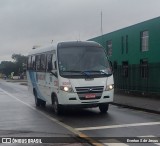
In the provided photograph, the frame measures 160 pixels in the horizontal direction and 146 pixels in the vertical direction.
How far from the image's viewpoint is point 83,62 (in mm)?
15883

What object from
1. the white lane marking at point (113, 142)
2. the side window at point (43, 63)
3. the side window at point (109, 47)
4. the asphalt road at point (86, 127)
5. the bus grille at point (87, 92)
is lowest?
the asphalt road at point (86, 127)

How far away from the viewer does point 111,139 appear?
1025 centimetres

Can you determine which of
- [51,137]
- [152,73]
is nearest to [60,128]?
[51,137]

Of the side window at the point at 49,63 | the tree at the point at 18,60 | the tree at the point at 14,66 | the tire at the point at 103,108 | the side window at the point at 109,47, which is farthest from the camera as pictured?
the tree at the point at 14,66

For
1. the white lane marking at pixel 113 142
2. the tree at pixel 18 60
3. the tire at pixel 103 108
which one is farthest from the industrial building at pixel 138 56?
the tree at pixel 18 60

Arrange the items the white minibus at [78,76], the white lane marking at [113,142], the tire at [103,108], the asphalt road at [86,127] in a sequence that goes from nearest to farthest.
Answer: the white lane marking at [113,142] → the asphalt road at [86,127] → the white minibus at [78,76] → the tire at [103,108]

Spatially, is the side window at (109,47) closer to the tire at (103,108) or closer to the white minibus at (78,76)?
the white minibus at (78,76)

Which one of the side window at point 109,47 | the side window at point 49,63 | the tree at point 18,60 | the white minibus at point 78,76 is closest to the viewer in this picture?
the white minibus at point 78,76

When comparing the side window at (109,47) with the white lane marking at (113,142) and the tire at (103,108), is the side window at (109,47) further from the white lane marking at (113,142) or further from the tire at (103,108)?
the white lane marking at (113,142)

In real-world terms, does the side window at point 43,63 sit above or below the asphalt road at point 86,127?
above

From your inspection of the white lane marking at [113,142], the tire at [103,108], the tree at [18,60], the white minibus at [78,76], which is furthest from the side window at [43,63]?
the tree at [18,60]

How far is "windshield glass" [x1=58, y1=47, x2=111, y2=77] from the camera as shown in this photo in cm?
1554

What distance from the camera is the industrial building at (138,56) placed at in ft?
90.4

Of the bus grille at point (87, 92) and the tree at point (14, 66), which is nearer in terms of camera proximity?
the bus grille at point (87, 92)
